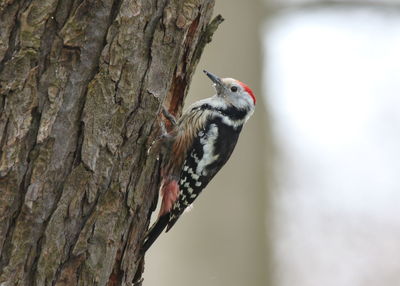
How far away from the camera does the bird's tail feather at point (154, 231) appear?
3.17 metres

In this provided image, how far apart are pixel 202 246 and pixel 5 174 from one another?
3491 mm

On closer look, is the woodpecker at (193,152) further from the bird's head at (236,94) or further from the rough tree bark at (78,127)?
the rough tree bark at (78,127)

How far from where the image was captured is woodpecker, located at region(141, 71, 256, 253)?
4055mm

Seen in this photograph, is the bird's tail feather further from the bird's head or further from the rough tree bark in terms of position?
the bird's head

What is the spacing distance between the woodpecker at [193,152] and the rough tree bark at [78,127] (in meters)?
1.16

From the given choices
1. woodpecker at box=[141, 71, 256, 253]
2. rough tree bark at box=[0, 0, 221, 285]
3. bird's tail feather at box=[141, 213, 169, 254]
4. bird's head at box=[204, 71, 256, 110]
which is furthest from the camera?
bird's head at box=[204, 71, 256, 110]

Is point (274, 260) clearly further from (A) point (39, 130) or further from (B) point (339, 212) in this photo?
(A) point (39, 130)

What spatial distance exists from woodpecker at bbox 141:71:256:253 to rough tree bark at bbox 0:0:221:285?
3.81 feet

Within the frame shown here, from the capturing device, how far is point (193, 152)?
13.9 feet

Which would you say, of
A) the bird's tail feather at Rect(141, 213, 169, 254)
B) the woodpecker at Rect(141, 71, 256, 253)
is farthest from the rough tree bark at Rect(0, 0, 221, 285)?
the woodpecker at Rect(141, 71, 256, 253)

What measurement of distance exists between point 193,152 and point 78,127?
6.09 feet

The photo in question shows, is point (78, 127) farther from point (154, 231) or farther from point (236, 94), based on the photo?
point (236, 94)

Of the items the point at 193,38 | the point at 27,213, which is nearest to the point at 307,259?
the point at 193,38

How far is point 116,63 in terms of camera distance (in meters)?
2.52
